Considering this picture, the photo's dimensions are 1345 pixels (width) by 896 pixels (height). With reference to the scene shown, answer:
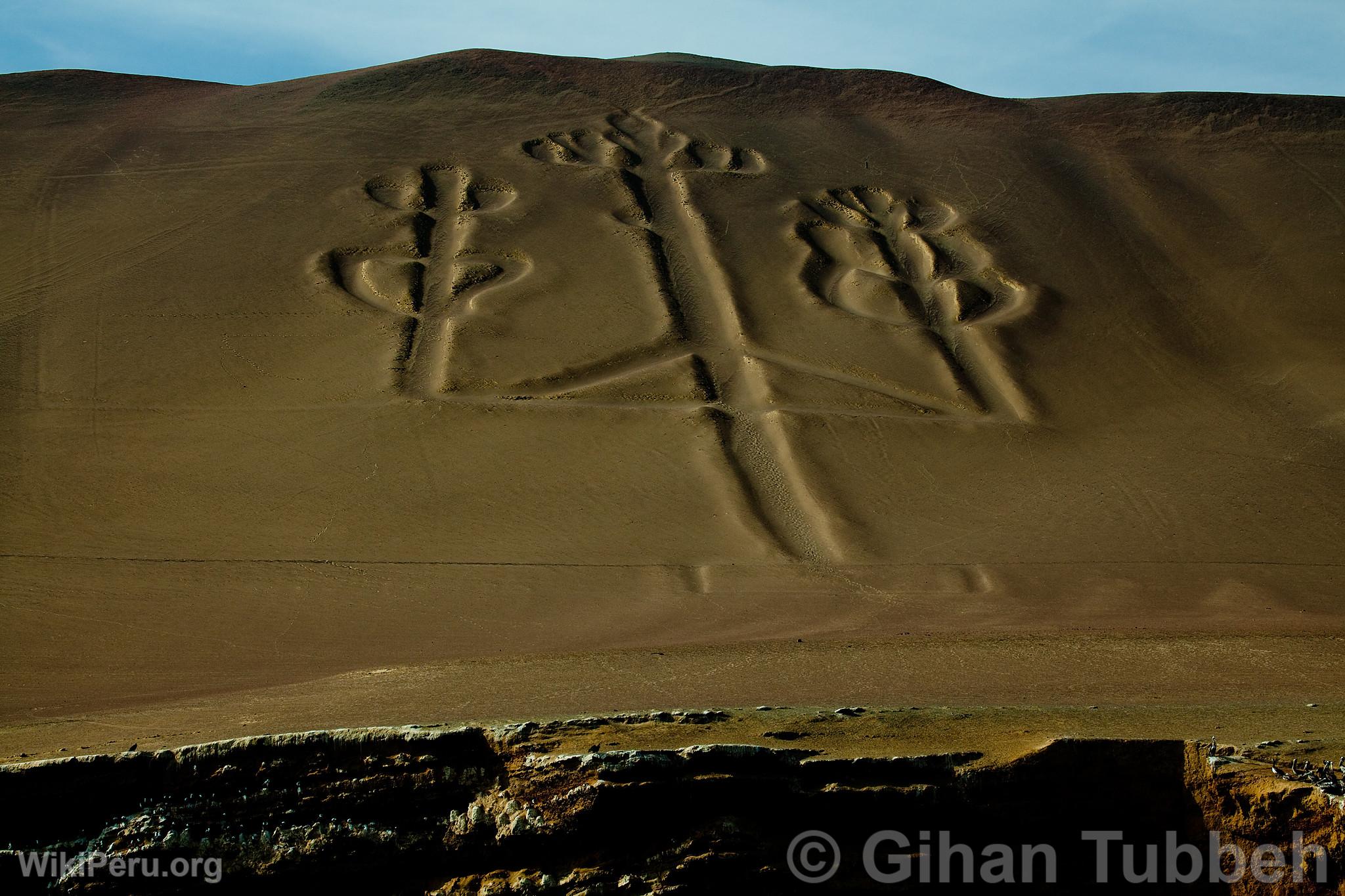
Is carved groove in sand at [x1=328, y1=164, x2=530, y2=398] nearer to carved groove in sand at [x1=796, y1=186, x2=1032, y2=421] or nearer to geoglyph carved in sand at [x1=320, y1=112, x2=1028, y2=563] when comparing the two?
geoglyph carved in sand at [x1=320, y1=112, x2=1028, y2=563]

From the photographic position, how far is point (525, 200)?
829 inches

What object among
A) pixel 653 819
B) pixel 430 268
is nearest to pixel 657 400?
pixel 430 268

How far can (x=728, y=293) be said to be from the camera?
62.1ft

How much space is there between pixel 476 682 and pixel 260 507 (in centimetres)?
599

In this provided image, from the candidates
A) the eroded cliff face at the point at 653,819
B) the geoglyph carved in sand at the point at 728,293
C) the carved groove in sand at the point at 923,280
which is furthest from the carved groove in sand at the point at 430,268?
the eroded cliff face at the point at 653,819

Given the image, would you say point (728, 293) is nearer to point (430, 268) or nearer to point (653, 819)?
point (430, 268)

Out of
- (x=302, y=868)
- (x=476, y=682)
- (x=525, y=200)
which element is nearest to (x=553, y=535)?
(x=476, y=682)

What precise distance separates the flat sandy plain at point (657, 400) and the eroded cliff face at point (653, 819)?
31.6 inches

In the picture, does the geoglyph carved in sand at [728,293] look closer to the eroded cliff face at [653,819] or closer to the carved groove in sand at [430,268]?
the carved groove in sand at [430,268]

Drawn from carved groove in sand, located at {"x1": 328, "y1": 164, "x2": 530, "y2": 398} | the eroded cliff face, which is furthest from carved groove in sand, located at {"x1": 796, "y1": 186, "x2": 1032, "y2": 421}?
the eroded cliff face

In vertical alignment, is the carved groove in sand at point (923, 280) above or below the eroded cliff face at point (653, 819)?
above

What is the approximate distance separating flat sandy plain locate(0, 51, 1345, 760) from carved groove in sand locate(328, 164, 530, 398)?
10 centimetres

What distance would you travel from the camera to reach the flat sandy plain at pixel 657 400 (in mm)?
8953

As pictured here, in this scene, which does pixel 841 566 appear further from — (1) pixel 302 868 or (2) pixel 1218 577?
(1) pixel 302 868
